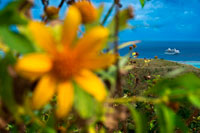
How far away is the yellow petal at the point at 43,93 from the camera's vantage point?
0.25m

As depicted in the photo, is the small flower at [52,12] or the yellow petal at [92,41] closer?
the yellow petal at [92,41]

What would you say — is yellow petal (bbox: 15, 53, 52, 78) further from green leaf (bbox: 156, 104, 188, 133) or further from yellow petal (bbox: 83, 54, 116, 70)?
green leaf (bbox: 156, 104, 188, 133)

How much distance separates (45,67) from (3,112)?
71 millimetres

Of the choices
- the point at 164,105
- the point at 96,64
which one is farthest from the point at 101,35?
the point at 164,105

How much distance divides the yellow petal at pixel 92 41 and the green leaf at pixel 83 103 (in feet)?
0.12

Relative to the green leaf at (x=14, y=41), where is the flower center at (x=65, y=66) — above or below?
below

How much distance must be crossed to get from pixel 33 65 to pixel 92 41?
6 centimetres

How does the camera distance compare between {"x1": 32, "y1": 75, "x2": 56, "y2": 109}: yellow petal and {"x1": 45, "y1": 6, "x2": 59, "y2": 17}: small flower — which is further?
{"x1": 45, "y1": 6, "x2": 59, "y2": 17}: small flower

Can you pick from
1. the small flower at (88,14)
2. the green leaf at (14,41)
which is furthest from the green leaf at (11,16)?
the small flower at (88,14)

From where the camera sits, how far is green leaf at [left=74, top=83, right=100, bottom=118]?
26 cm

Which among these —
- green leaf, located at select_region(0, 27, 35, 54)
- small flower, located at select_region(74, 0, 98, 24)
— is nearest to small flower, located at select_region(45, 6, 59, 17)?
small flower, located at select_region(74, 0, 98, 24)

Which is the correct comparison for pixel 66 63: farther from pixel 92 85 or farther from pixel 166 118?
pixel 166 118

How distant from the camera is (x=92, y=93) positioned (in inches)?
10.2

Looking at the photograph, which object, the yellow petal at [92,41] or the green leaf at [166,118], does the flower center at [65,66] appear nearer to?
the yellow petal at [92,41]
